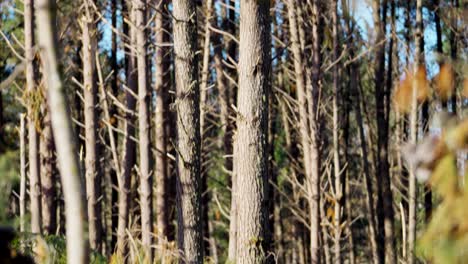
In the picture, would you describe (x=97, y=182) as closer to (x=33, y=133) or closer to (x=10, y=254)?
(x=33, y=133)

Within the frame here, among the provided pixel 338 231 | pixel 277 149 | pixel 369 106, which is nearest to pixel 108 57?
pixel 277 149

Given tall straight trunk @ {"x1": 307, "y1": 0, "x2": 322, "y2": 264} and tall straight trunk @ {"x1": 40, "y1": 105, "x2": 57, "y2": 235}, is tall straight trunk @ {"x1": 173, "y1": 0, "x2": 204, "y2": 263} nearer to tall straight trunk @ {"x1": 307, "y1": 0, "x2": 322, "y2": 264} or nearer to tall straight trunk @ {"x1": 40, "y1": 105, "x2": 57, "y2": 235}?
tall straight trunk @ {"x1": 307, "y1": 0, "x2": 322, "y2": 264}

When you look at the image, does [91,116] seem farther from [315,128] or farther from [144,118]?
[315,128]

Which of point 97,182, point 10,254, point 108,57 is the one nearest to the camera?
point 10,254

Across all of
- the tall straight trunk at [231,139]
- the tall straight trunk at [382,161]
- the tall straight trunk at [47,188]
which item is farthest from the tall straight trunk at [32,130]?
the tall straight trunk at [382,161]

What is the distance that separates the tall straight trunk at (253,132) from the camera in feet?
24.5

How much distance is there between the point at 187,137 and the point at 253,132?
1.14 metres

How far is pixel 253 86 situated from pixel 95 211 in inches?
279

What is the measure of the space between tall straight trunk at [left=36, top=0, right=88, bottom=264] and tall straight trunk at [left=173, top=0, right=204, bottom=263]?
16.0 feet

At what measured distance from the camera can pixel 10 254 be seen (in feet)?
10.9

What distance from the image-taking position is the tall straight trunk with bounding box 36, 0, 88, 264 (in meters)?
3.53

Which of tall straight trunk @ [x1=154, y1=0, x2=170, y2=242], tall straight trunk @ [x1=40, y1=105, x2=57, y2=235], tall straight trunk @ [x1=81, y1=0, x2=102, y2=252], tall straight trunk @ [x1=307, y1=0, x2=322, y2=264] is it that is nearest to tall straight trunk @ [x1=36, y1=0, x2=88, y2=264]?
tall straight trunk @ [x1=307, y1=0, x2=322, y2=264]

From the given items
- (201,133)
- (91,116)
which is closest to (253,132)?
(91,116)

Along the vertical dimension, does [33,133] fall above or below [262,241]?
above
